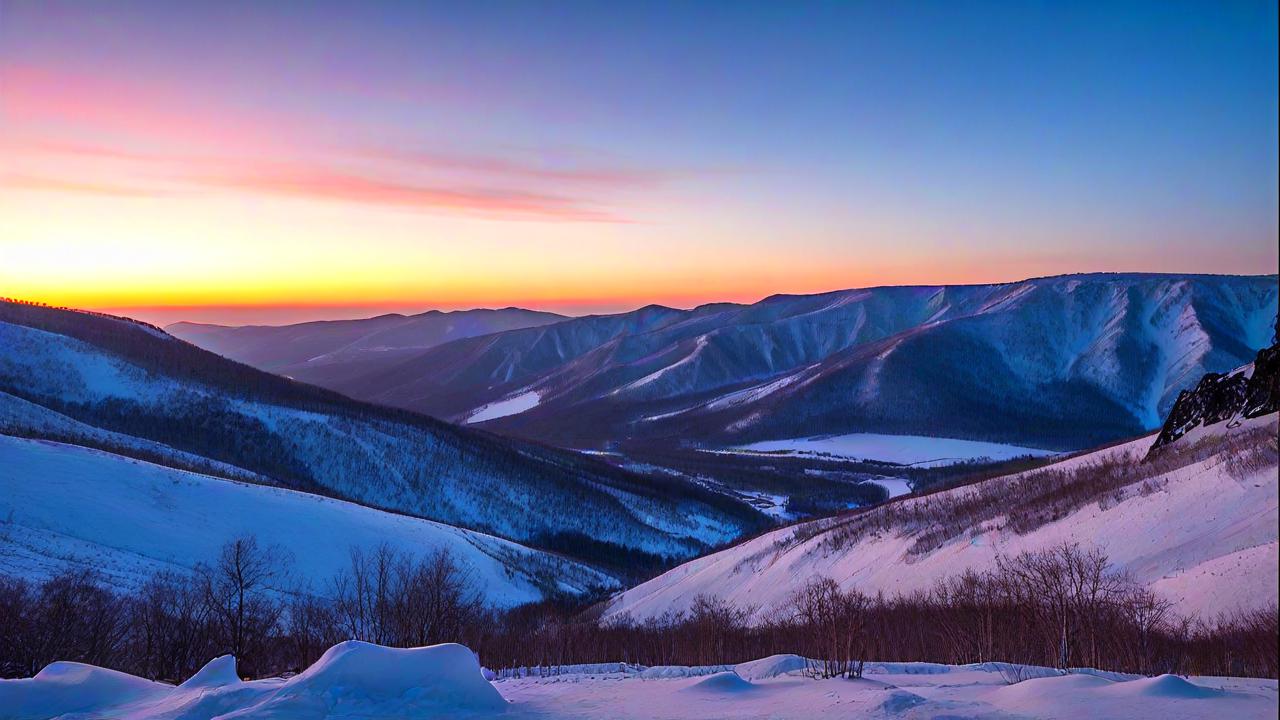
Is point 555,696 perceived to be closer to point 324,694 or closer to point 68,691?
point 324,694

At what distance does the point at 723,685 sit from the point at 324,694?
650 centimetres

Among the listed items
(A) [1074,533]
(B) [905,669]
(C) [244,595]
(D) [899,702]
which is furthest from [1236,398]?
(C) [244,595]

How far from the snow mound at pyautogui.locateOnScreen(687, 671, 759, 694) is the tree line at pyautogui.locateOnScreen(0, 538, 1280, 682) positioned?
1635mm

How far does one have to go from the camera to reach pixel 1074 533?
105ft

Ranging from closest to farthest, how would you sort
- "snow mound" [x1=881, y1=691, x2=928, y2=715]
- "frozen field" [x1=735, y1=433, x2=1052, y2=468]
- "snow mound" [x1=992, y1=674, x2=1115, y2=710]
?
"snow mound" [x1=881, y1=691, x2=928, y2=715]
"snow mound" [x1=992, y1=674, x2=1115, y2=710]
"frozen field" [x1=735, y1=433, x2=1052, y2=468]

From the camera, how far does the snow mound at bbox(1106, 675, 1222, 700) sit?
11.1 m

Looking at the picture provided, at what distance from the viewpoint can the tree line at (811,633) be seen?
16.8m

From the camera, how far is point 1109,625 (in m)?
18.2

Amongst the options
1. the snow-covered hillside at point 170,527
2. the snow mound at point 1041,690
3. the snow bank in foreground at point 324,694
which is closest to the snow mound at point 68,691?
the snow bank in foreground at point 324,694

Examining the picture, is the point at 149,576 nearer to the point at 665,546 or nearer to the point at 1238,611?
the point at 1238,611

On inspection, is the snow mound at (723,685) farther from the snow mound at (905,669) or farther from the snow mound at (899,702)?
the snow mound at (905,669)

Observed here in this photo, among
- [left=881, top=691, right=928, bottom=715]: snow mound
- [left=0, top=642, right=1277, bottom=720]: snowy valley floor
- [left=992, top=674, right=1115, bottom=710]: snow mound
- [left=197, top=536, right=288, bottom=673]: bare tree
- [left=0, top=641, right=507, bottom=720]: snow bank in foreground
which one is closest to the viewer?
[left=0, top=642, right=1277, bottom=720]: snowy valley floor

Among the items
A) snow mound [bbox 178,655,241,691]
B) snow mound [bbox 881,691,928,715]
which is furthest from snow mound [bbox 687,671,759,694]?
snow mound [bbox 178,655,241,691]

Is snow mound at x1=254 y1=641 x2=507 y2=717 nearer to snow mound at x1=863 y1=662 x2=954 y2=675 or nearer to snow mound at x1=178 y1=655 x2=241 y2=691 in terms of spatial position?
snow mound at x1=178 y1=655 x2=241 y2=691
